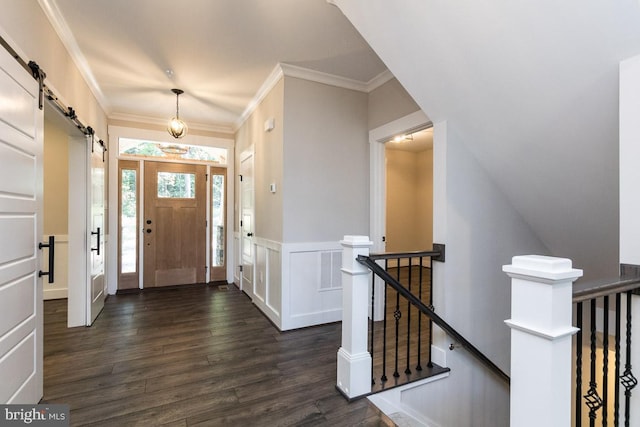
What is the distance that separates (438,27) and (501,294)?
2272 mm

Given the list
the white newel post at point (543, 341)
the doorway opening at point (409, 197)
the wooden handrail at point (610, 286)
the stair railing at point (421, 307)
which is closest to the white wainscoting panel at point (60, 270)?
the stair railing at point (421, 307)

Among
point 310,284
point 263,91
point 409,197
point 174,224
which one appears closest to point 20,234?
point 310,284

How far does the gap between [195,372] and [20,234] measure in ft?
4.95

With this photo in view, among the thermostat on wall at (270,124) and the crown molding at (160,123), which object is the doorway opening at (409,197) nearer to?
the crown molding at (160,123)

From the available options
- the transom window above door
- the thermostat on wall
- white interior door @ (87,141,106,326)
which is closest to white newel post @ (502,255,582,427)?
the thermostat on wall

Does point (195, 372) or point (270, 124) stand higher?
point (270, 124)

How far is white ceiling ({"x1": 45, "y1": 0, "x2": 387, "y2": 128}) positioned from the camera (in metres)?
2.36

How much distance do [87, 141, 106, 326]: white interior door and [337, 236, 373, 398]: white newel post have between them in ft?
9.79

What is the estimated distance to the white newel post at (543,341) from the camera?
0.94m

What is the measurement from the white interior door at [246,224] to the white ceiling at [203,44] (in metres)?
1.09

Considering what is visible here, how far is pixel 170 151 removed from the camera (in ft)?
16.0

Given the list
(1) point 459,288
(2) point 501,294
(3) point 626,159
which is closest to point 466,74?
(3) point 626,159

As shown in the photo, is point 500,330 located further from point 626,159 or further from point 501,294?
point 626,159

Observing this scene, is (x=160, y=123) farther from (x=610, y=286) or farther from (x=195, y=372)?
(x=610, y=286)
